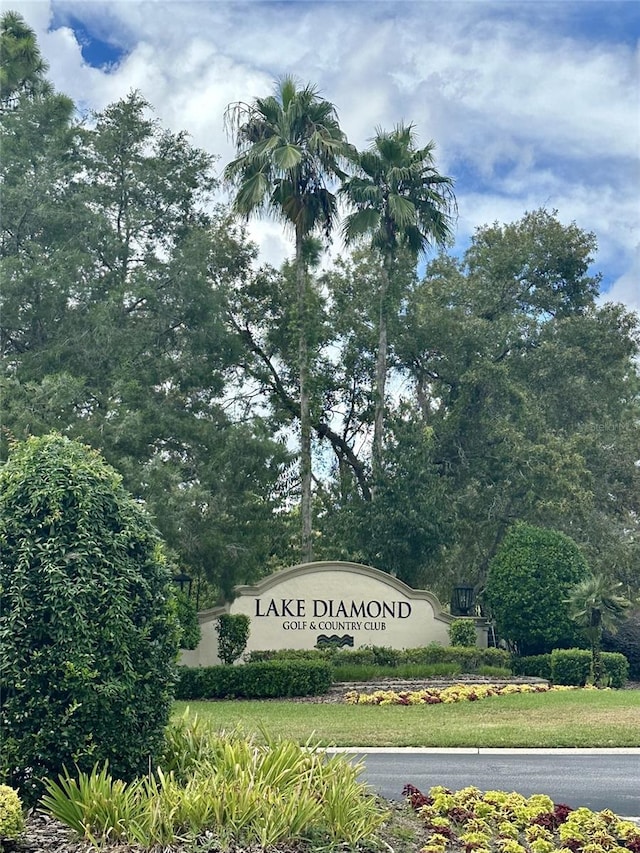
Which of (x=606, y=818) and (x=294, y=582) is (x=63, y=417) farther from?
(x=606, y=818)

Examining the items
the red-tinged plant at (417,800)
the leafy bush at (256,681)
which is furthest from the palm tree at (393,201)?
the red-tinged plant at (417,800)

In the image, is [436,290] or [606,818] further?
[436,290]

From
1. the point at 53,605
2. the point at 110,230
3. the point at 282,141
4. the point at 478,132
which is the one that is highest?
the point at 282,141

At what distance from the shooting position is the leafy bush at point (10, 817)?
6227mm

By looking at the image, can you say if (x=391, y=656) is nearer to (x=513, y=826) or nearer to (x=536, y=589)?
(x=536, y=589)

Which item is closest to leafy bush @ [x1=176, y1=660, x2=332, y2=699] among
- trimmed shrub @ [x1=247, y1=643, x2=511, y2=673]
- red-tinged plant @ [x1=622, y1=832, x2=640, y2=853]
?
trimmed shrub @ [x1=247, y1=643, x2=511, y2=673]

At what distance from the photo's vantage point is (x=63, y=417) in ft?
87.5

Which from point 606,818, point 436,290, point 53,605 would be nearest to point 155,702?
point 53,605

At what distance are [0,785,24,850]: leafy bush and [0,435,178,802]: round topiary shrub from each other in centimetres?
57

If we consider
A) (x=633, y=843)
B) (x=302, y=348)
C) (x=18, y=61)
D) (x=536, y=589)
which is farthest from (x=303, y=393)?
(x=633, y=843)

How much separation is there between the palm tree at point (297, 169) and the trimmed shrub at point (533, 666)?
6.70 m

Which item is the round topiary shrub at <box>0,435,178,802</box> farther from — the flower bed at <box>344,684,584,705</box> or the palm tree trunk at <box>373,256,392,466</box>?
the palm tree trunk at <box>373,256,392,466</box>

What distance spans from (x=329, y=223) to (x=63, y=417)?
33.7ft

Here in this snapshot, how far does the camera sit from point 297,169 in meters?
29.6
